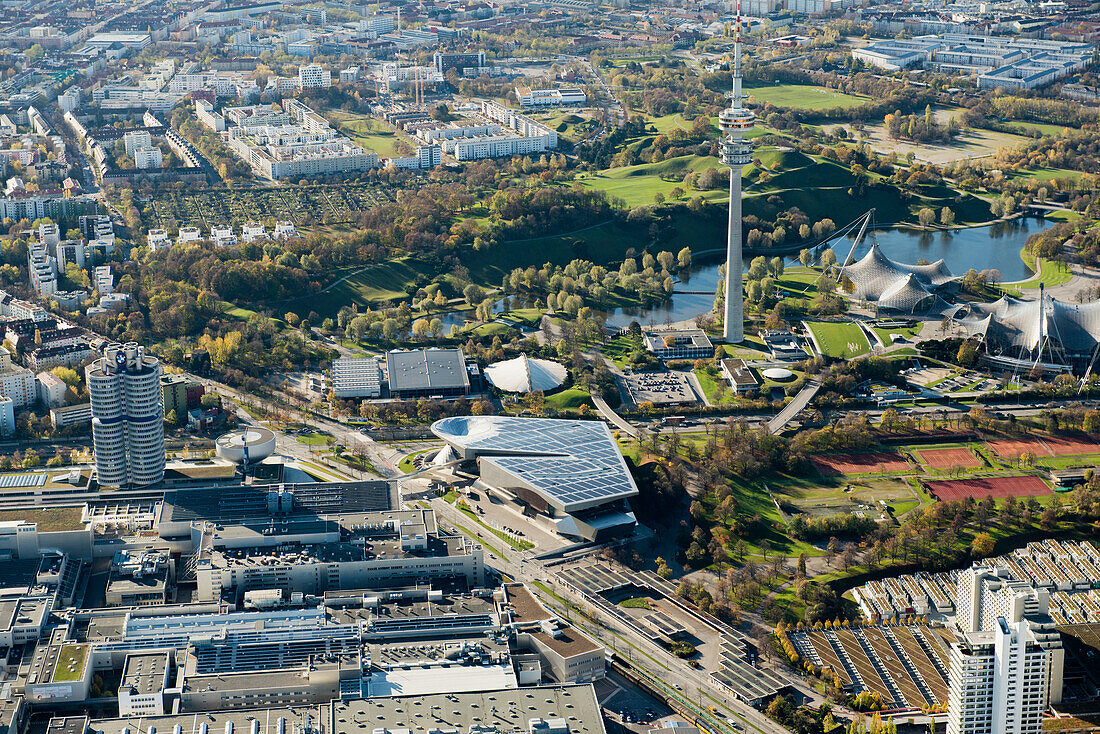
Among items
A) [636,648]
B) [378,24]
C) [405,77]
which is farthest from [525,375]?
[378,24]

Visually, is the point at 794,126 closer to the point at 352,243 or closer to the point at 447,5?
the point at 352,243

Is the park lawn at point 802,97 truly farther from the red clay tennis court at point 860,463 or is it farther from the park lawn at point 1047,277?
the red clay tennis court at point 860,463

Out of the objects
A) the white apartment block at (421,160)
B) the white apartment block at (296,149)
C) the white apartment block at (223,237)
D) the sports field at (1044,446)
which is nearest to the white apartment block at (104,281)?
the white apartment block at (223,237)

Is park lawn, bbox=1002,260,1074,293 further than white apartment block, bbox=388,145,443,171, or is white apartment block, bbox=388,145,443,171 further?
white apartment block, bbox=388,145,443,171

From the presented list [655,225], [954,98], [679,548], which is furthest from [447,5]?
[679,548]

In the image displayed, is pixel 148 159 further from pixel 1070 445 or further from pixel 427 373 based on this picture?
pixel 1070 445

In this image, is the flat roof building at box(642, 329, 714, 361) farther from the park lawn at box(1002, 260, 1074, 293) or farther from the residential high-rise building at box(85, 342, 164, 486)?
the residential high-rise building at box(85, 342, 164, 486)

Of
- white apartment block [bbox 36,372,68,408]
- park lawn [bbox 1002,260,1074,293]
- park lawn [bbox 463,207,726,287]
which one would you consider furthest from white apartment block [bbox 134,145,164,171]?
park lawn [bbox 1002,260,1074,293]
